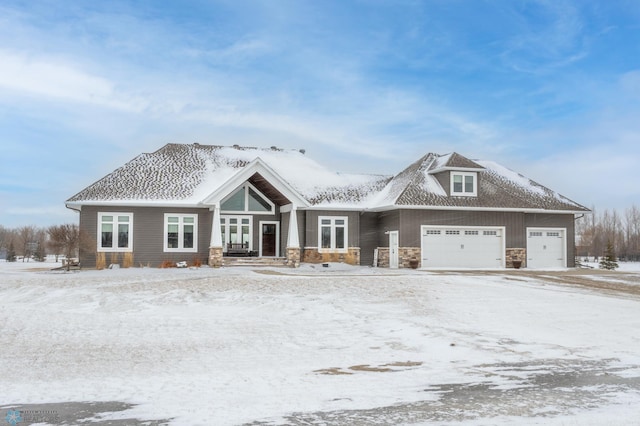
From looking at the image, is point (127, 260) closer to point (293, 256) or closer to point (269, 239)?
point (269, 239)

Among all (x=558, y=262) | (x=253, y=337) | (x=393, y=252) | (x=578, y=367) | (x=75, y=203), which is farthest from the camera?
(x=558, y=262)

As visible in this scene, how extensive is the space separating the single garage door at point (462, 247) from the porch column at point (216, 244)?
10005 mm

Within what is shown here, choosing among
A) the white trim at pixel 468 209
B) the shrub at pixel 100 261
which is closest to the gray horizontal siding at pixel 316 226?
the white trim at pixel 468 209

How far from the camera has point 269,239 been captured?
31.7 metres

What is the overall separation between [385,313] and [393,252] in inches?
585

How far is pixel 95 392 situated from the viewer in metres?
8.67

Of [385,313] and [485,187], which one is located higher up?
[485,187]

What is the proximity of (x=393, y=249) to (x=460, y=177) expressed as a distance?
5.26m

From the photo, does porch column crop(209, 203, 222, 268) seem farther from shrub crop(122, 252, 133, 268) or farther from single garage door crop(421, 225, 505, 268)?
single garage door crop(421, 225, 505, 268)

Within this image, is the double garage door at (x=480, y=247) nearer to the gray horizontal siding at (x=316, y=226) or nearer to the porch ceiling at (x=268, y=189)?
the gray horizontal siding at (x=316, y=226)

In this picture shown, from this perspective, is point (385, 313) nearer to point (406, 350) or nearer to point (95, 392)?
point (406, 350)

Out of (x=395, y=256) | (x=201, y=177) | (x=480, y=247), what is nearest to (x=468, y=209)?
(x=480, y=247)

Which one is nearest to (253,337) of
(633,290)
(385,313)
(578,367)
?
(385,313)

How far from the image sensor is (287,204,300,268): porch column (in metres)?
29.5
